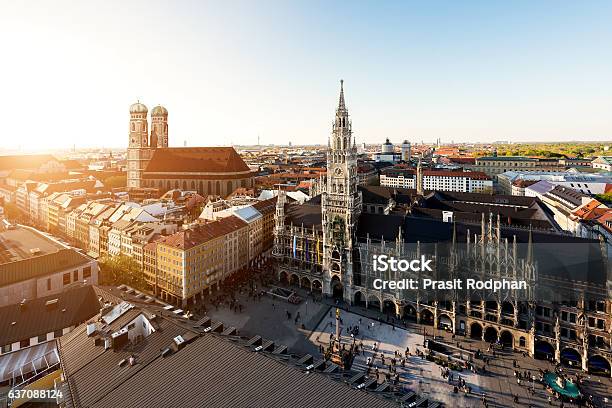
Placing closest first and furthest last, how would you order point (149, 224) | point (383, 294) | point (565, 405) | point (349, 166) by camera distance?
point (565, 405), point (383, 294), point (349, 166), point (149, 224)

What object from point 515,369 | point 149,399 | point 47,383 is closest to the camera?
point 149,399

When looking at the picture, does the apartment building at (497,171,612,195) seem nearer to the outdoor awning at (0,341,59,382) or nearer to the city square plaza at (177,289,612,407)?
the city square plaza at (177,289,612,407)

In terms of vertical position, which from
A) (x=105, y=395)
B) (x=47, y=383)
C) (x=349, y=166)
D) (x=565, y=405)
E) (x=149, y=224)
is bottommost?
(x=565, y=405)

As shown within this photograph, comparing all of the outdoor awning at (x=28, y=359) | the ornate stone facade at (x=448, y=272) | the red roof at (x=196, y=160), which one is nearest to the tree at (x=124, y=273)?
the ornate stone facade at (x=448, y=272)

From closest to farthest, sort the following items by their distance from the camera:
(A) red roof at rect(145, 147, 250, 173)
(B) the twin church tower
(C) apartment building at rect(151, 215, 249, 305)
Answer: (C) apartment building at rect(151, 215, 249, 305)
(A) red roof at rect(145, 147, 250, 173)
(B) the twin church tower

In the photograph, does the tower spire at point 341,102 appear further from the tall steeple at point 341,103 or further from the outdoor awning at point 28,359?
the outdoor awning at point 28,359

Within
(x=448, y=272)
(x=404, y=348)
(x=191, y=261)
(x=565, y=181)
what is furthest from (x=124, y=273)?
(x=565, y=181)

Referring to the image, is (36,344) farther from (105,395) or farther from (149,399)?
(149,399)

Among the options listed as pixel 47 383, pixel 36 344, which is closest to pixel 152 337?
pixel 47 383

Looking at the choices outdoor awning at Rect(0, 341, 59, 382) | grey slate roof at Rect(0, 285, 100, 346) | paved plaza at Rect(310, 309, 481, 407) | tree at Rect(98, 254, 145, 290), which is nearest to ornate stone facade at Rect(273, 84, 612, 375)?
paved plaza at Rect(310, 309, 481, 407)
